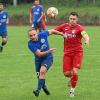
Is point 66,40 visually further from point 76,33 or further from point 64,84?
point 64,84

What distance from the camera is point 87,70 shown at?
619 inches

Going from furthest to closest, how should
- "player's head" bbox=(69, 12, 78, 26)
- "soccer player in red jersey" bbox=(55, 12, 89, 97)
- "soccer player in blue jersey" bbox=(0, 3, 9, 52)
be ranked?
1. "soccer player in blue jersey" bbox=(0, 3, 9, 52)
2. "soccer player in red jersey" bbox=(55, 12, 89, 97)
3. "player's head" bbox=(69, 12, 78, 26)

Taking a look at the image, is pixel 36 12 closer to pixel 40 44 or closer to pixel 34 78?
pixel 34 78

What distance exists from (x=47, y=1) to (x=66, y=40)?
45613 mm

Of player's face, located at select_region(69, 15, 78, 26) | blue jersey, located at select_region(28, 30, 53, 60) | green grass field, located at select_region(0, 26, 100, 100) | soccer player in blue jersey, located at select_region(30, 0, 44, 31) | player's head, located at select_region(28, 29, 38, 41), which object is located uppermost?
player's face, located at select_region(69, 15, 78, 26)

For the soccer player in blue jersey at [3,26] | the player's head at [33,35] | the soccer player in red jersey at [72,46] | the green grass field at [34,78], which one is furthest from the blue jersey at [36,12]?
the player's head at [33,35]

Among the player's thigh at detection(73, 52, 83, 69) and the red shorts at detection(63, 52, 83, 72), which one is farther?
the red shorts at detection(63, 52, 83, 72)

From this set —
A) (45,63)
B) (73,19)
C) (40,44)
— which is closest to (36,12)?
(73,19)

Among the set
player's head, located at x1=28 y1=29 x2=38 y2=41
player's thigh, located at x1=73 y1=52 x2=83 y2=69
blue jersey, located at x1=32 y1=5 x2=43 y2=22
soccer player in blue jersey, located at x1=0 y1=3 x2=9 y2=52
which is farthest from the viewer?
blue jersey, located at x1=32 y1=5 x2=43 y2=22

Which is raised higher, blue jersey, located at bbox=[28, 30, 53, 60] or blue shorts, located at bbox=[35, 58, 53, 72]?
blue jersey, located at bbox=[28, 30, 53, 60]

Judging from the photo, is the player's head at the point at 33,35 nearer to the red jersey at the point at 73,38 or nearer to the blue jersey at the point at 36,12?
the red jersey at the point at 73,38

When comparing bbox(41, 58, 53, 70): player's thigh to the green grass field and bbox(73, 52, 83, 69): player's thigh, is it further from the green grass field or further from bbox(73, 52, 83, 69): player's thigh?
the green grass field

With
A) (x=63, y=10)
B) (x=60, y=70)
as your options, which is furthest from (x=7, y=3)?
(x=60, y=70)

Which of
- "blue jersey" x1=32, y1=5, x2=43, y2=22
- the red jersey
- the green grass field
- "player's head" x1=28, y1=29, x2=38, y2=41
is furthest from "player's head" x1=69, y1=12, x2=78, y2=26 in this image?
"blue jersey" x1=32, y1=5, x2=43, y2=22
